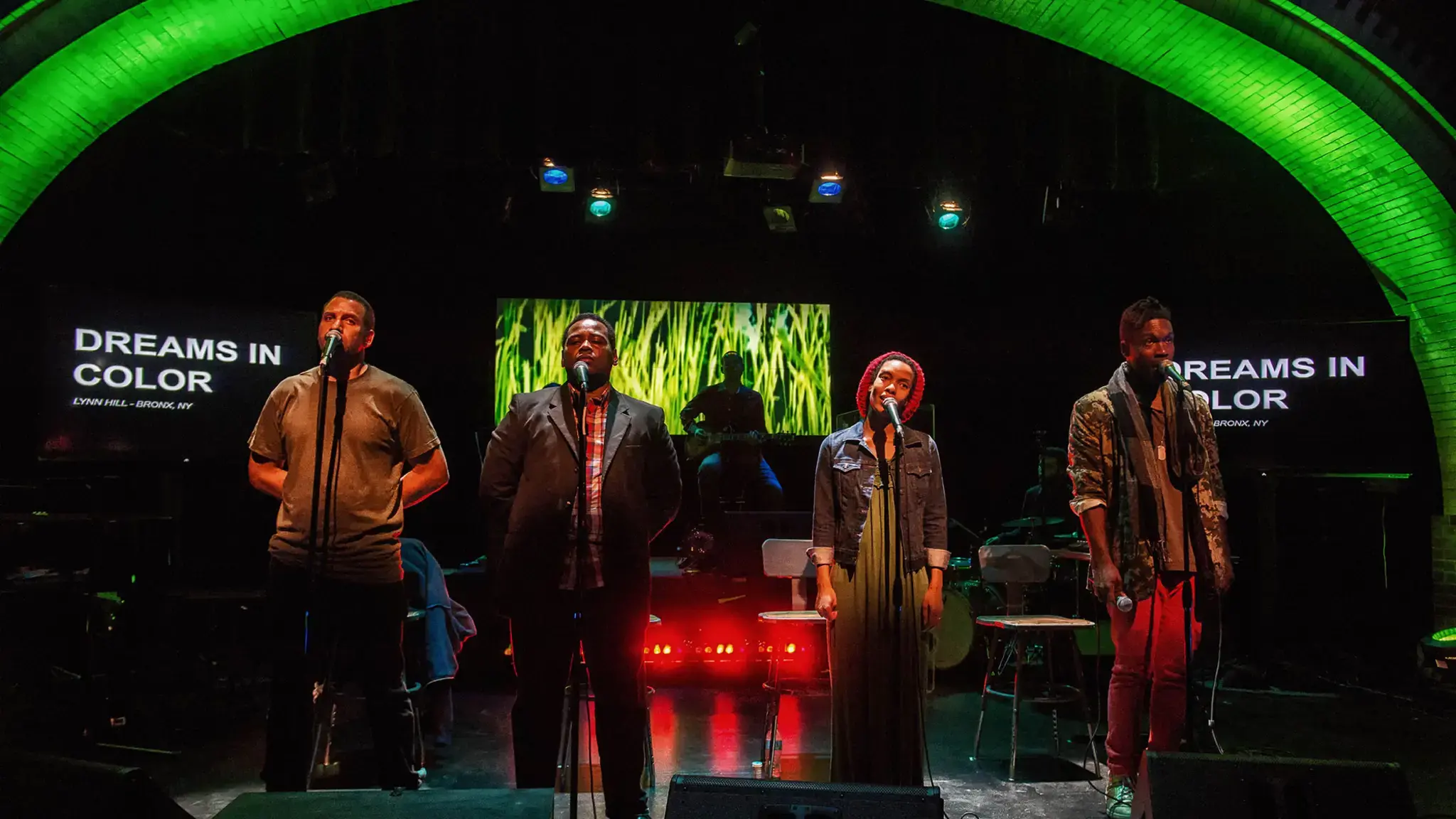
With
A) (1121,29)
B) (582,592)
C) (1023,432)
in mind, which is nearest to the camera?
(582,592)

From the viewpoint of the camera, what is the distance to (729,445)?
27.1 feet

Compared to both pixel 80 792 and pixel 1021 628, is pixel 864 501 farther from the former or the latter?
pixel 80 792

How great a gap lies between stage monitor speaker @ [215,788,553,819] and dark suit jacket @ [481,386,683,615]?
0.87 metres

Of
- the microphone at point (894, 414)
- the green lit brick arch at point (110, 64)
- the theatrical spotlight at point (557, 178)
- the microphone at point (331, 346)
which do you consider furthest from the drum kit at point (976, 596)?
the green lit brick arch at point (110, 64)

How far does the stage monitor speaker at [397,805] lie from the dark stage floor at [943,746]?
130 centimetres

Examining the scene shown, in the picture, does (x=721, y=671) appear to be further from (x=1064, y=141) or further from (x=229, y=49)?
(x=229, y=49)

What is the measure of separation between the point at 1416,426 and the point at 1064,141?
3.62 metres

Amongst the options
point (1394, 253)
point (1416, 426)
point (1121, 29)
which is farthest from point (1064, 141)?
point (1416, 426)

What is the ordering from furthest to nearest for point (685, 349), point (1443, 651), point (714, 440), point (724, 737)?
point (685, 349) < point (714, 440) < point (724, 737) < point (1443, 651)

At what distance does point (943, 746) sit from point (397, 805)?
3534 mm

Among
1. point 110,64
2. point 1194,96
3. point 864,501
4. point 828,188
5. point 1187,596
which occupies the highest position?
point 1194,96

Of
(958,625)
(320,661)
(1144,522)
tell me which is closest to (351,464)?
(320,661)

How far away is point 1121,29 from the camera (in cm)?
723

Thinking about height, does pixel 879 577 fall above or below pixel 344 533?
below
